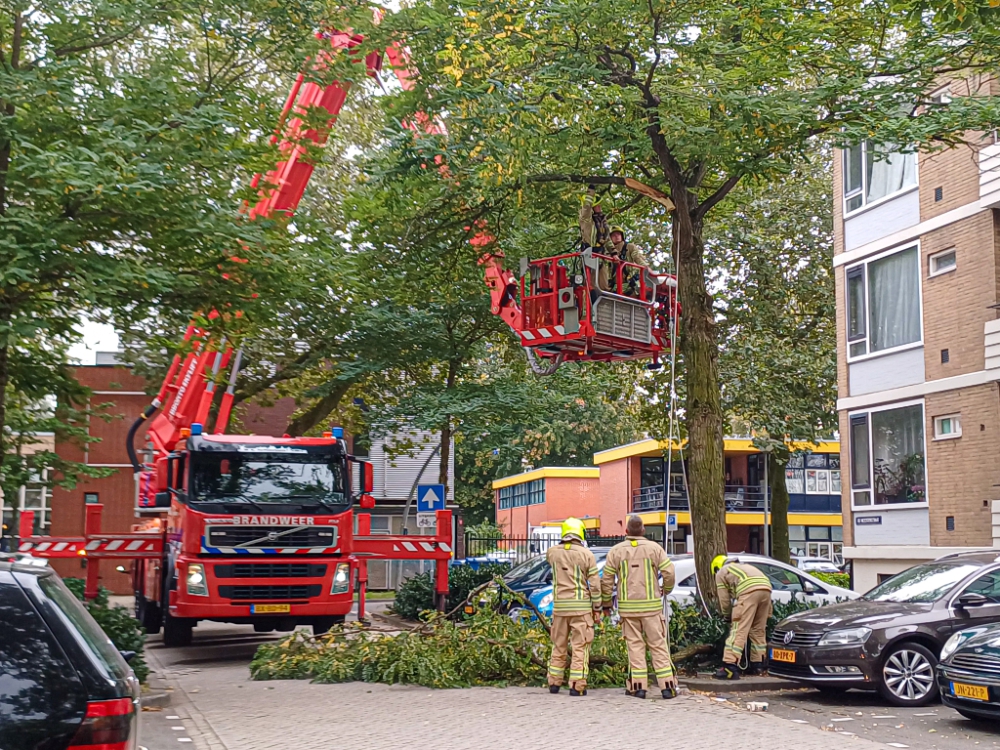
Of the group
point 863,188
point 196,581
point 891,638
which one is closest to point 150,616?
point 196,581

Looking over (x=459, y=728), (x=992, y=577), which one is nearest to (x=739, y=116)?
(x=992, y=577)

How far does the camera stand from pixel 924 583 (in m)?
12.9

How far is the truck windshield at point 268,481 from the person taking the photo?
16.1 metres

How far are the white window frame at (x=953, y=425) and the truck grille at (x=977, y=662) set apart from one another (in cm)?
1226

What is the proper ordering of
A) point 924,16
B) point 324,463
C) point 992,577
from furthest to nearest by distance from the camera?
point 324,463 < point 924,16 < point 992,577

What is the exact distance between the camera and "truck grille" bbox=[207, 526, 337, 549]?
623 inches

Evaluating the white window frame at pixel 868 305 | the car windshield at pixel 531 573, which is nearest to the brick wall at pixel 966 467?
the white window frame at pixel 868 305

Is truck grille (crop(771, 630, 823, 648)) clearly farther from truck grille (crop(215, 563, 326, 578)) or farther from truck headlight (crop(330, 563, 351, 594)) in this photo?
truck grille (crop(215, 563, 326, 578))

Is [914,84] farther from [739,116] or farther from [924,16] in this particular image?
[739,116]

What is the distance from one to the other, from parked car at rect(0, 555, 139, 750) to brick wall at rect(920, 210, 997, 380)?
19325 mm

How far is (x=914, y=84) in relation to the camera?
13.5 m

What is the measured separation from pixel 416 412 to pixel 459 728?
A: 1330 cm

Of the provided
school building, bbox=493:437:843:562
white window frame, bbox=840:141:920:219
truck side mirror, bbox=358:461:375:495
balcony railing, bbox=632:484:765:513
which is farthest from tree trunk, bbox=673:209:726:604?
balcony railing, bbox=632:484:765:513

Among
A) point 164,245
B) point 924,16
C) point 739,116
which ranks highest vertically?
point 924,16
